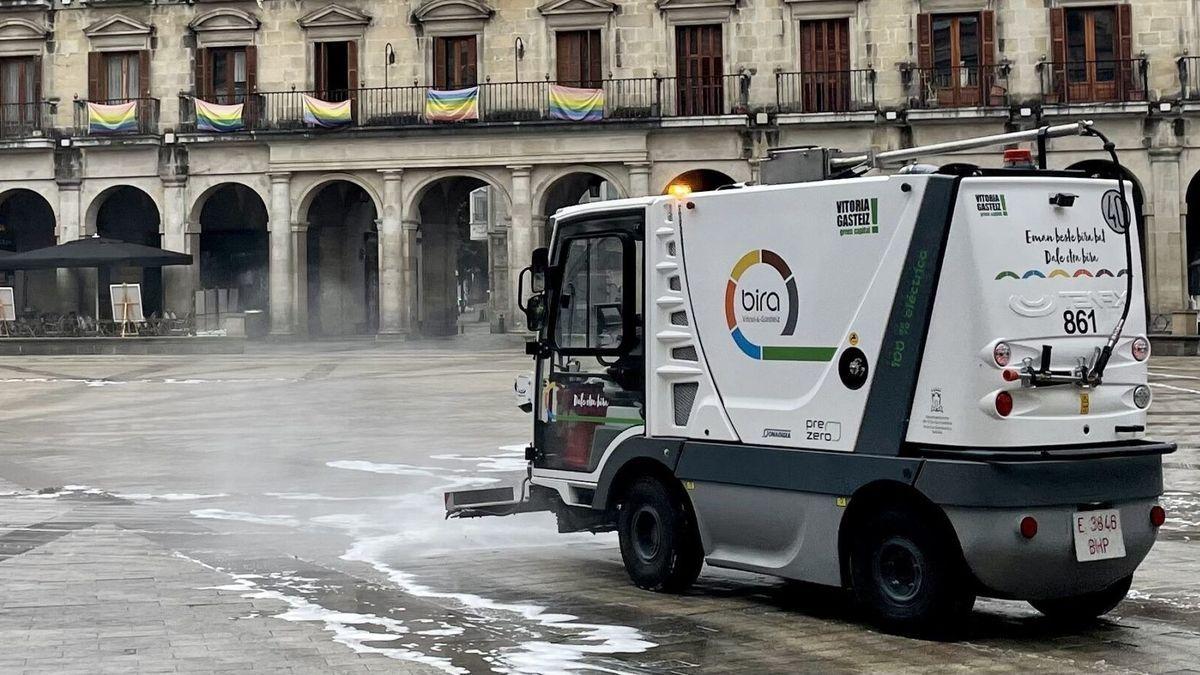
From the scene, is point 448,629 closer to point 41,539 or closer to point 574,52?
point 41,539

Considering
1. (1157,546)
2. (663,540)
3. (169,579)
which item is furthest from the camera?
(1157,546)

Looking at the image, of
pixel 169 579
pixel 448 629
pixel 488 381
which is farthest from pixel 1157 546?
pixel 488 381

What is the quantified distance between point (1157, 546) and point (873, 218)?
4.83 meters

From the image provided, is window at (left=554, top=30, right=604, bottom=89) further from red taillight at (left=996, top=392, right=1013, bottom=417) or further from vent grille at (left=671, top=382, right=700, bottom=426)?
red taillight at (left=996, top=392, right=1013, bottom=417)

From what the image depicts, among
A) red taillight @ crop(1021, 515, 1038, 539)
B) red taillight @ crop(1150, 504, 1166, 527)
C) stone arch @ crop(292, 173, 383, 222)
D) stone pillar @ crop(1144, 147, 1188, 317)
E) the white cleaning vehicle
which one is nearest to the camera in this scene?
red taillight @ crop(1021, 515, 1038, 539)

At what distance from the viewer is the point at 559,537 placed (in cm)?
1327

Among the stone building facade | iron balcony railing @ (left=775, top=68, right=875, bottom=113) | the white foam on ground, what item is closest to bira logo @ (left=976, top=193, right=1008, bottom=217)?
the white foam on ground

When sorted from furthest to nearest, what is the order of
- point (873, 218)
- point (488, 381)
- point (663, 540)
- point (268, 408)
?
point (488, 381) < point (268, 408) < point (663, 540) < point (873, 218)

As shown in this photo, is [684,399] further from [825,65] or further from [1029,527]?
[825,65]

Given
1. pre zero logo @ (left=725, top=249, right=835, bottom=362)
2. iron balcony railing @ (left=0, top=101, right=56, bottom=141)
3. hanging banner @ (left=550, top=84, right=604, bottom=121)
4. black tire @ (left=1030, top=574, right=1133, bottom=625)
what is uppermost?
iron balcony railing @ (left=0, top=101, right=56, bottom=141)

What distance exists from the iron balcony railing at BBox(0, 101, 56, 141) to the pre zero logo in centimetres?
4031

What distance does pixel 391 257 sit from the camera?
143ft

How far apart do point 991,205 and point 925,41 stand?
34.4 meters

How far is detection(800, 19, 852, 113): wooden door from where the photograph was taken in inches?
1655
